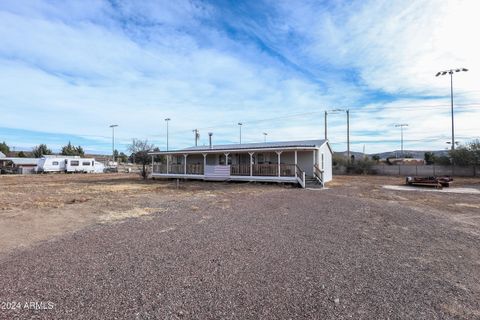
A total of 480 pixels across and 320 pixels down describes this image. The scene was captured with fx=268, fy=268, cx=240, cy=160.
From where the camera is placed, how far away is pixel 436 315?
3.01 metres

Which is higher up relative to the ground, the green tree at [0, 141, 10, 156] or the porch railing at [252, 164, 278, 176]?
the green tree at [0, 141, 10, 156]

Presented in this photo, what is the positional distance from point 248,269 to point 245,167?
16953 millimetres

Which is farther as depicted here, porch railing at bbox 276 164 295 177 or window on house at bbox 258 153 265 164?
window on house at bbox 258 153 265 164

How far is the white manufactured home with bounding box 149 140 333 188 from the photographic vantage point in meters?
19.4

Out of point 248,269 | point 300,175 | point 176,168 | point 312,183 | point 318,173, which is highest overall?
point 176,168

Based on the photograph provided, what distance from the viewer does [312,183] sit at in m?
19.1

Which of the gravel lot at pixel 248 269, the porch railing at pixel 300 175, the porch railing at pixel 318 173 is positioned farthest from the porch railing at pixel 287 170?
the gravel lot at pixel 248 269

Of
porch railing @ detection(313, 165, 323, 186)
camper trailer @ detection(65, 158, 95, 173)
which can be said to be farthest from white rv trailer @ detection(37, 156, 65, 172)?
porch railing @ detection(313, 165, 323, 186)

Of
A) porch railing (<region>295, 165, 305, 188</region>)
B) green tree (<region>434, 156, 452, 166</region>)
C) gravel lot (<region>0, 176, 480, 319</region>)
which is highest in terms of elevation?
green tree (<region>434, 156, 452, 166</region>)

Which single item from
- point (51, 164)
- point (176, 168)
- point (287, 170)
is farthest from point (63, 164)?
point (287, 170)

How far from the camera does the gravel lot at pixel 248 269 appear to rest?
3.15 meters

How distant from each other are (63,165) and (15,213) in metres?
38.9

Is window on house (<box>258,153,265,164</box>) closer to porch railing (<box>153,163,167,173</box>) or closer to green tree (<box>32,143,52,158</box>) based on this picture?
porch railing (<box>153,163,167,173</box>)

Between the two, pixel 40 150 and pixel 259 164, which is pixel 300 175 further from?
pixel 40 150
